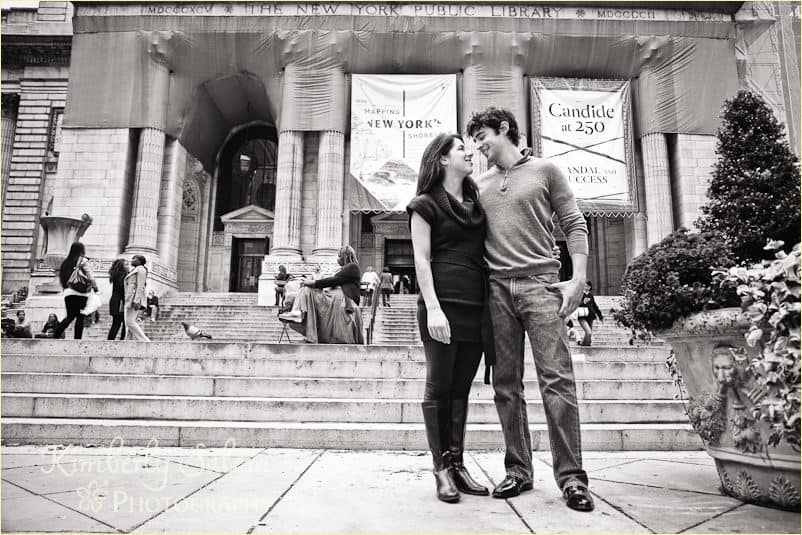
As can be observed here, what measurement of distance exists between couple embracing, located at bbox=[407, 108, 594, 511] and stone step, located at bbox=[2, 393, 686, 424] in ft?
5.89

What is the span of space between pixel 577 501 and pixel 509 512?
308 millimetres

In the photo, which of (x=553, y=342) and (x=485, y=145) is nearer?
(x=553, y=342)

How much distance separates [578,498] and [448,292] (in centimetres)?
111

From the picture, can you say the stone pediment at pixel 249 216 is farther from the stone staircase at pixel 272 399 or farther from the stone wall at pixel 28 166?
the stone staircase at pixel 272 399

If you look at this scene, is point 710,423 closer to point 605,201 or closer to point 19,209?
point 605,201

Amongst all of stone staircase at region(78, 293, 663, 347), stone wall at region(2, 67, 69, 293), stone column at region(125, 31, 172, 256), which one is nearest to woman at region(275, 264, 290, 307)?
stone staircase at region(78, 293, 663, 347)

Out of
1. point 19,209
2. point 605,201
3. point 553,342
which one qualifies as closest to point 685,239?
point 553,342

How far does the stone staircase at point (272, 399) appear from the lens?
404 cm

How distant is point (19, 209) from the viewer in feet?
83.0

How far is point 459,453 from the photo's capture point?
9.02 ft

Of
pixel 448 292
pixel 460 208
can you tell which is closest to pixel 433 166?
pixel 460 208

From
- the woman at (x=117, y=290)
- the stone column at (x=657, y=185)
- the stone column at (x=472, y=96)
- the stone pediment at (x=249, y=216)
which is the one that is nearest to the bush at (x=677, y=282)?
the woman at (x=117, y=290)

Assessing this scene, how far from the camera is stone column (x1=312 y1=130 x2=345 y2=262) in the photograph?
18781mm

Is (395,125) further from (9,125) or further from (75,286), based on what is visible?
(9,125)
